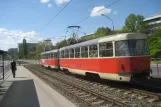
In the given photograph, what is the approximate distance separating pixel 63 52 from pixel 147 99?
1679cm

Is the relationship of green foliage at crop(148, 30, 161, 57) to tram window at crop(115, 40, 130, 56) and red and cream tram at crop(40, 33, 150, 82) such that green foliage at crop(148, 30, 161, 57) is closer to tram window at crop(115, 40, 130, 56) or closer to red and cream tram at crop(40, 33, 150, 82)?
red and cream tram at crop(40, 33, 150, 82)

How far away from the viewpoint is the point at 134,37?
14.2 meters

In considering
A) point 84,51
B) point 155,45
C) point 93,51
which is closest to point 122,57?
point 93,51

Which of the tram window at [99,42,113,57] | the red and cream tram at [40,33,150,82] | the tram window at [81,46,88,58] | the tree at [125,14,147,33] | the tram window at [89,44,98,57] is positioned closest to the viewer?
the red and cream tram at [40,33,150,82]

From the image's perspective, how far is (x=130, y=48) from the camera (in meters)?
13.9

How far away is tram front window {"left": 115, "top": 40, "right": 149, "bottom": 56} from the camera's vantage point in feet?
45.4

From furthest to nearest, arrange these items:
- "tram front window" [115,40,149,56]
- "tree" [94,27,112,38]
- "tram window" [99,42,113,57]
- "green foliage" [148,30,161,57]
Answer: "tree" [94,27,112,38] < "green foliage" [148,30,161,57] < "tram window" [99,42,113,57] < "tram front window" [115,40,149,56]

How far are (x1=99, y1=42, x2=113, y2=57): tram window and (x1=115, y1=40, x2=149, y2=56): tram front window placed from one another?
57 centimetres

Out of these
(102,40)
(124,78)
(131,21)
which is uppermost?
(131,21)

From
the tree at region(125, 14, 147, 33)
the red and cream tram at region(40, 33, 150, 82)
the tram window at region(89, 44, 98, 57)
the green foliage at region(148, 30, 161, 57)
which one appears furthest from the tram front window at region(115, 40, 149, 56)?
the tree at region(125, 14, 147, 33)

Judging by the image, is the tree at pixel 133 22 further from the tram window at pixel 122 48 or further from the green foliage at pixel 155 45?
the tram window at pixel 122 48

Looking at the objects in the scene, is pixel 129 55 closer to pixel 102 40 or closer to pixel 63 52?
pixel 102 40

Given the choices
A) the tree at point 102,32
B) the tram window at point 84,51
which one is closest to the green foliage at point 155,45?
the tree at point 102,32

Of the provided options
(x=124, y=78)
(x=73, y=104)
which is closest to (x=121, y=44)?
(x=124, y=78)
